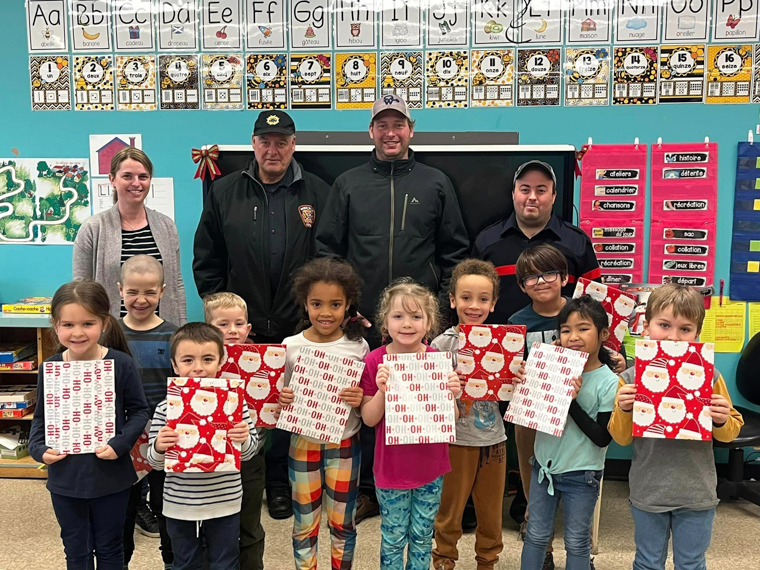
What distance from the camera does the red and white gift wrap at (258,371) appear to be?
221 cm

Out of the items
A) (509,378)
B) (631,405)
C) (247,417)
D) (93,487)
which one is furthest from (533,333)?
(93,487)

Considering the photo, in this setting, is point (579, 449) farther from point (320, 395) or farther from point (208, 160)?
point (208, 160)

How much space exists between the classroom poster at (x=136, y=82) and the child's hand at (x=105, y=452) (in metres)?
2.82

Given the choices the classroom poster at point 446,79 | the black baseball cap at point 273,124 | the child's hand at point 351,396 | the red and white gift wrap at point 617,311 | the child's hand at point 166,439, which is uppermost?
the classroom poster at point 446,79

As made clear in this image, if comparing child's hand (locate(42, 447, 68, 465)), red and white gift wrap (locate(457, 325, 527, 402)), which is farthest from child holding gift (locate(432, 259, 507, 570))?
child's hand (locate(42, 447, 68, 465))

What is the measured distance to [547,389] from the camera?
7.08ft

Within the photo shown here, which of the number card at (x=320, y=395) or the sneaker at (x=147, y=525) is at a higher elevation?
the number card at (x=320, y=395)

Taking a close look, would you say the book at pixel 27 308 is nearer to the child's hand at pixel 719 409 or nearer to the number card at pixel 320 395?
the number card at pixel 320 395

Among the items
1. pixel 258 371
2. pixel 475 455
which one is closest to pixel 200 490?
pixel 258 371

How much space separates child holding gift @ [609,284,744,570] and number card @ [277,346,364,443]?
0.95 meters

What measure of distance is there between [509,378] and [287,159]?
1.67 m

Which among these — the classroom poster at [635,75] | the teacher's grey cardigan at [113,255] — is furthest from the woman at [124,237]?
the classroom poster at [635,75]

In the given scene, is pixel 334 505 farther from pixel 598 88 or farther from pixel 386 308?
pixel 598 88

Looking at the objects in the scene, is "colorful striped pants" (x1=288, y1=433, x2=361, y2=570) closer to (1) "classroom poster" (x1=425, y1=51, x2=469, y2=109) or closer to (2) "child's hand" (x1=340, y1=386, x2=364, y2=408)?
(2) "child's hand" (x1=340, y1=386, x2=364, y2=408)
